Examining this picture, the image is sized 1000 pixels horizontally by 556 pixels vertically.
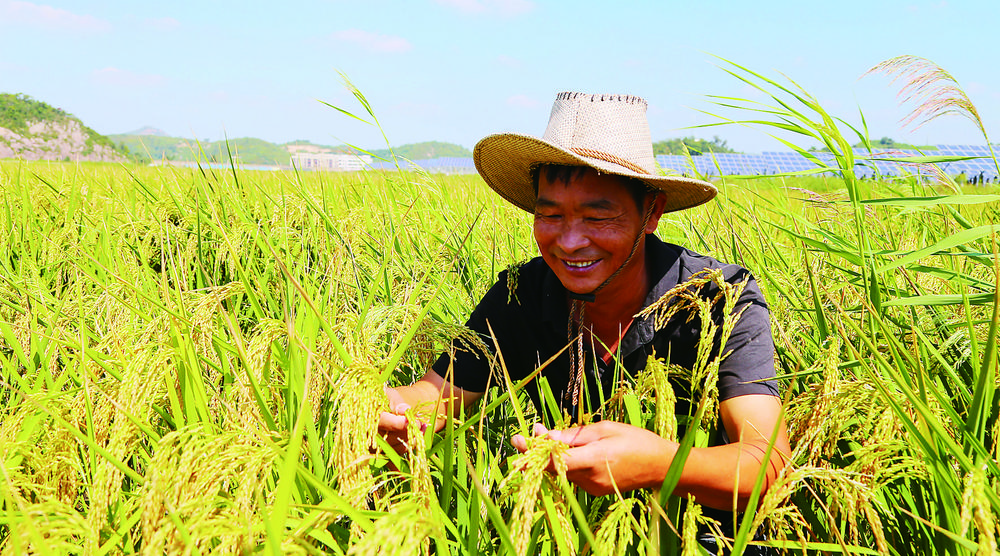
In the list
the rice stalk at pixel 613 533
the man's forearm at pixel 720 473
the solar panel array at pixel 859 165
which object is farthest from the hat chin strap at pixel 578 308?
the rice stalk at pixel 613 533

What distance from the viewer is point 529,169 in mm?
1947

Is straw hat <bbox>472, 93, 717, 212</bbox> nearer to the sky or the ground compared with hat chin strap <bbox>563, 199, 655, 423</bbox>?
nearer to the sky

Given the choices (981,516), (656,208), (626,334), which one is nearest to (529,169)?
(656,208)

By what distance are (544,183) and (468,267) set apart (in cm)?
69

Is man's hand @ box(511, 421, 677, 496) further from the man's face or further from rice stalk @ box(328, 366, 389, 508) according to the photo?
the man's face

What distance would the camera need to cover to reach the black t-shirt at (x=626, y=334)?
156 cm

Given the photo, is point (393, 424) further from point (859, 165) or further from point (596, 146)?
point (859, 165)

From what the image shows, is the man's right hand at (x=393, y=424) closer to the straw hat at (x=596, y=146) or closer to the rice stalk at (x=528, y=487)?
the rice stalk at (x=528, y=487)

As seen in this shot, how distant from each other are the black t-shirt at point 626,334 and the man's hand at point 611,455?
50 centimetres

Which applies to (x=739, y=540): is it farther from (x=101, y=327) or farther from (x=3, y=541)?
(x=101, y=327)

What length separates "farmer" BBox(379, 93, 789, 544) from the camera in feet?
4.76

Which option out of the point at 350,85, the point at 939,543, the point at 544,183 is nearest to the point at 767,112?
the point at 544,183

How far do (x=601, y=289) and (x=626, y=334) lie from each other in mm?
149

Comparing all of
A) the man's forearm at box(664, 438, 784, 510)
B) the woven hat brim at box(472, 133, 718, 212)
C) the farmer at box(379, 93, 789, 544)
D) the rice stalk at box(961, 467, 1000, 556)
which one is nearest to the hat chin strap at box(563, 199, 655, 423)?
the farmer at box(379, 93, 789, 544)
